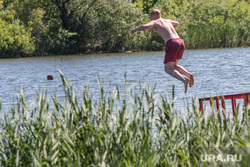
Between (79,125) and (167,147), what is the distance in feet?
3.21

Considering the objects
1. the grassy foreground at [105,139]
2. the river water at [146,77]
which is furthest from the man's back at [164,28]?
the river water at [146,77]

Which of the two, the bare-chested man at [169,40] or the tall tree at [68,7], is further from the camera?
the tall tree at [68,7]

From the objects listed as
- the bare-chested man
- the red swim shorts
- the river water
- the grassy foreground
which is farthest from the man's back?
the river water

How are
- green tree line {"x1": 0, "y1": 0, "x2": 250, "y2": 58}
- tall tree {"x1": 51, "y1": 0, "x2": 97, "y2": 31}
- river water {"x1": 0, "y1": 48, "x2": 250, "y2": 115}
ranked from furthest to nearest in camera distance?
tall tree {"x1": 51, "y1": 0, "x2": 97, "y2": 31} → green tree line {"x1": 0, "y1": 0, "x2": 250, "y2": 58} → river water {"x1": 0, "y1": 48, "x2": 250, "y2": 115}

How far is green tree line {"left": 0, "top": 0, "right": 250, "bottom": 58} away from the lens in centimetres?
3931

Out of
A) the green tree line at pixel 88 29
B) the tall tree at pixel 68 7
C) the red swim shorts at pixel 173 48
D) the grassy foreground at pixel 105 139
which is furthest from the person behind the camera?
the tall tree at pixel 68 7

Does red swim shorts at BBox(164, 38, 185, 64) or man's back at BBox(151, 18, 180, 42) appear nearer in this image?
man's back at BBox(151, 18, 180, 42)

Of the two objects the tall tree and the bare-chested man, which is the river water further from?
the tall tree

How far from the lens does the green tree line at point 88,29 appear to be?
39312 mm

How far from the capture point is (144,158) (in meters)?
5.03

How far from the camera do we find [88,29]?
137 ft

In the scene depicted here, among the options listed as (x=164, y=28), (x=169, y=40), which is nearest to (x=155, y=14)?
(x=164, y=28)

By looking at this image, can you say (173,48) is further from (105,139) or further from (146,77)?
(146,77)

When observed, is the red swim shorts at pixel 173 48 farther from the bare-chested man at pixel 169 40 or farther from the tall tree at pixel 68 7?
the tall tree at pixel 68 7
